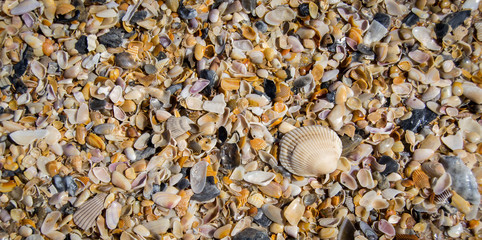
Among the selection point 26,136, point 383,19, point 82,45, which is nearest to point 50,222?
point 26,136

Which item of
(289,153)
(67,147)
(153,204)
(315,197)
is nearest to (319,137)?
(289,153)

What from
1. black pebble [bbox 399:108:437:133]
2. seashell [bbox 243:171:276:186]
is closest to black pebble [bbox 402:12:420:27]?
black pebble [bbox 399:108:437:133]

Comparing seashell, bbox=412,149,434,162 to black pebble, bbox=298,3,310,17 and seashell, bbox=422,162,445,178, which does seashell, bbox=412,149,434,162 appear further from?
→ black pebble, bbox=298,3,310,17

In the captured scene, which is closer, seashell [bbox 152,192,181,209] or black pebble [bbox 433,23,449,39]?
seashell [bbox 152,192,181,209]

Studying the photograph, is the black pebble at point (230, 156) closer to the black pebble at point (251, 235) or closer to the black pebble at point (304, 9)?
the black pebble at point (251, 235)

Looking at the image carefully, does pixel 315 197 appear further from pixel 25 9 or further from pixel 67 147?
pixel 25 9

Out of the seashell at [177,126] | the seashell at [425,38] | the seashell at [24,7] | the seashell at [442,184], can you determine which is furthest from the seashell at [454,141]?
the seashell at [24,7]

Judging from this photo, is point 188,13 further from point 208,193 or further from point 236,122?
point 208,193
